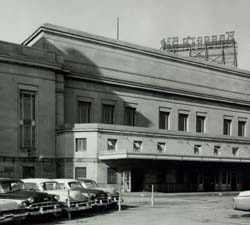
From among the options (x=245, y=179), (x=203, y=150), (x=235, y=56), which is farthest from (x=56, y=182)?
(x=235, y=56)

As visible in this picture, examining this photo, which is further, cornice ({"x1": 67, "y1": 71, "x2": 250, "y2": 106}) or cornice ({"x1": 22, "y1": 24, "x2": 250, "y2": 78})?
cornice ({"x1": 67, "y1": 71, "x2": 250, "y2": 106})

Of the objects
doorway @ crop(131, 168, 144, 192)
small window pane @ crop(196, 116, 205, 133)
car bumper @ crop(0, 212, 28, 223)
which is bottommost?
doorway @ crop(131, 168, 144, 192)

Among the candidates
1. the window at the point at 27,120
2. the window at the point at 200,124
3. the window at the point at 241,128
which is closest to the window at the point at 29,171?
the window at the point at 27,120

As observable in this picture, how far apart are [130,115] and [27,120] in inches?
559

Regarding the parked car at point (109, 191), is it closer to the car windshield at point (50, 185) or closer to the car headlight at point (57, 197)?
the car windshield at point (50, 185)

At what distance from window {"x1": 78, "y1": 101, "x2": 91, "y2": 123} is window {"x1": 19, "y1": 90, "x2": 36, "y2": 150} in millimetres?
6877

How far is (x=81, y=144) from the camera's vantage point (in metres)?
41.3

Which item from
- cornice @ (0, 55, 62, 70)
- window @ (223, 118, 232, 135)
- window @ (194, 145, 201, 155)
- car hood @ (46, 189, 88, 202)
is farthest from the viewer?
window @ (223, 118, 232, 135)

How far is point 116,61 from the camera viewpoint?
5100cm

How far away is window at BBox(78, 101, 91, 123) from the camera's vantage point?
4750cm

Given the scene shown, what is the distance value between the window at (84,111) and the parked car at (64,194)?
27.7 meters

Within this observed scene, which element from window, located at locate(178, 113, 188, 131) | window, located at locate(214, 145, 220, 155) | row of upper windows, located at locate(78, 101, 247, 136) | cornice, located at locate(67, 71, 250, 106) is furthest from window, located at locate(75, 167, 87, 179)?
window, located at locate(178, 113, 188, 131)

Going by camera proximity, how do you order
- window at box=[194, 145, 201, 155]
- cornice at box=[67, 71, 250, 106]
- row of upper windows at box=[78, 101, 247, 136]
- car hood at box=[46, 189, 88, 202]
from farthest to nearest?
1. window at box=[194, 145, 201, 155]
2. row of upper windows at box=[78, 101, 247, 136]
3. cornice at box=[67, 71, 250, 106]
4. car hood at box=[46, 189, 88, 202]

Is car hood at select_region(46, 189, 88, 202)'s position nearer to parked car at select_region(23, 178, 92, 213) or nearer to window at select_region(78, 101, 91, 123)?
parked car at select_region(23, 178, 92, 213)
